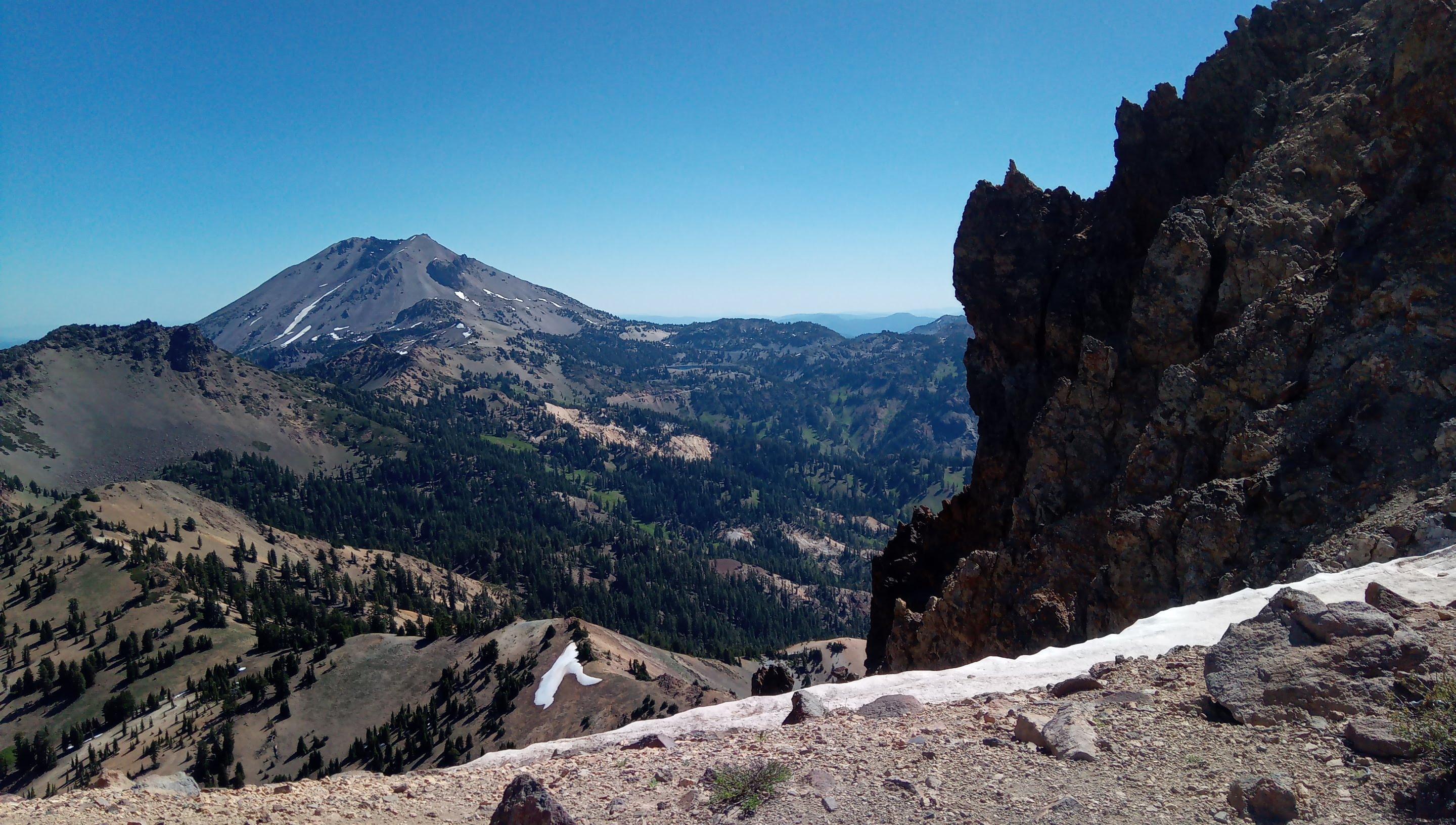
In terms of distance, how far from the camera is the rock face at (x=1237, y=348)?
16.0 metres

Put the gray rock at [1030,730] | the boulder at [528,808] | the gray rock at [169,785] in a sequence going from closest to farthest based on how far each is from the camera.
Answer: the boulder at [528,808] → the gray rock at [1030,730] → the gray rock at [169,785]

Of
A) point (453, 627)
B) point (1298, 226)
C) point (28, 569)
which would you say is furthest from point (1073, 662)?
point (28, 569)

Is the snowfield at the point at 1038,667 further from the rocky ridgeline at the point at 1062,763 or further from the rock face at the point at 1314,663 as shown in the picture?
the rock face at the point at 1314,663

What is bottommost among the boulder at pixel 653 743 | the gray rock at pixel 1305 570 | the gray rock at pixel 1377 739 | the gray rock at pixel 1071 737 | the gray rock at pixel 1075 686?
the boulder at pixel 653 743

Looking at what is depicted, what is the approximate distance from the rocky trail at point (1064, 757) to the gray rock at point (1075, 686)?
3 centimetres

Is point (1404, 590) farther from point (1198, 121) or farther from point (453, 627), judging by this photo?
point (453, 627)

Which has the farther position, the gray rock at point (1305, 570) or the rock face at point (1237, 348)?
the rock face at point (1237, 348)

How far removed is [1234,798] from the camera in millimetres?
6934

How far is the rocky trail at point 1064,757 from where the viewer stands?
24.0ft

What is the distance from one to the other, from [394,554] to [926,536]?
537 ft

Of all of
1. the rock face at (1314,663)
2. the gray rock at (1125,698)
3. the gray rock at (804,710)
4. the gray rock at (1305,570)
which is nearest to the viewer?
the rock face at (1314,663)

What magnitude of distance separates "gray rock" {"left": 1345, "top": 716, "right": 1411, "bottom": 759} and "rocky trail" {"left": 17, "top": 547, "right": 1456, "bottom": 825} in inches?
0.6

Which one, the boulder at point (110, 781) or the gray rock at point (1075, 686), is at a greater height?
the gray rock at point (1075, 686)

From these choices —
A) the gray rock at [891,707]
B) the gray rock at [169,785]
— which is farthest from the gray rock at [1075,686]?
the gray rock at [169,785]
